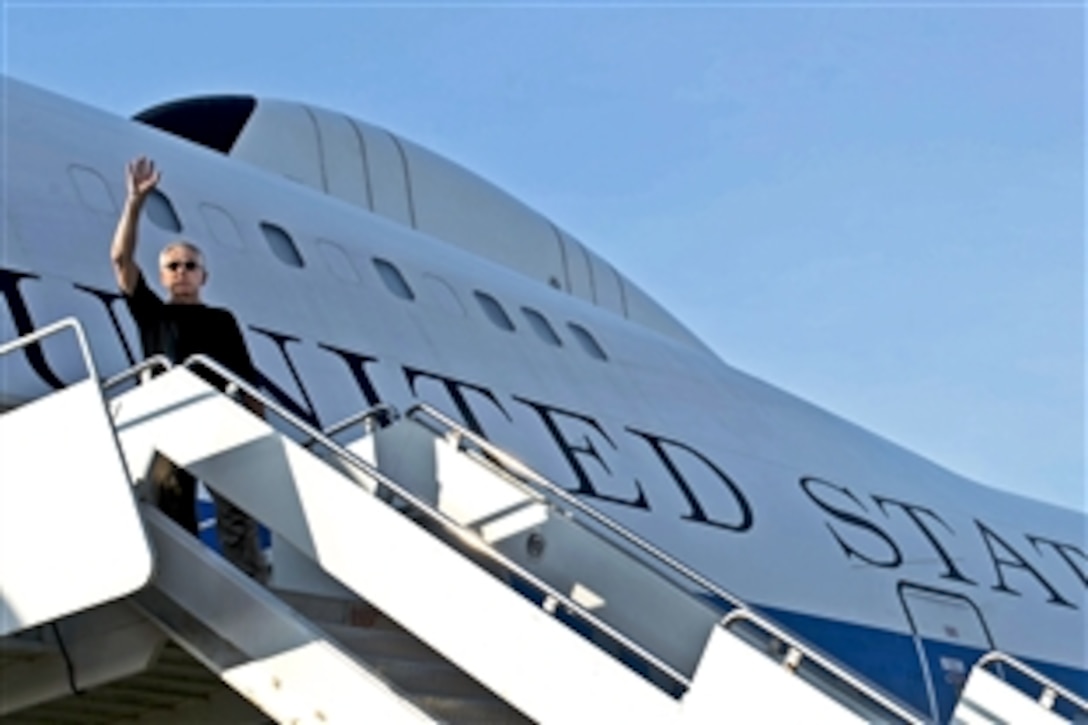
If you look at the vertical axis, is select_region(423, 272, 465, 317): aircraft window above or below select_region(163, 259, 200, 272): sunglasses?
above

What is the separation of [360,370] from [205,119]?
9638mm

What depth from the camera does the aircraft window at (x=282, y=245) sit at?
1077 centimetres

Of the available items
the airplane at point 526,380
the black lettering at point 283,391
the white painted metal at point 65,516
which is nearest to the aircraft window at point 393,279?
the airplane at point 526,380

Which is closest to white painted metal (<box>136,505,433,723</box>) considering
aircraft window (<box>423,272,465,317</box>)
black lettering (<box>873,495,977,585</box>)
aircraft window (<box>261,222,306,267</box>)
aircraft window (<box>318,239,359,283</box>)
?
aircraft window (<box>261,222,306,267</box>)

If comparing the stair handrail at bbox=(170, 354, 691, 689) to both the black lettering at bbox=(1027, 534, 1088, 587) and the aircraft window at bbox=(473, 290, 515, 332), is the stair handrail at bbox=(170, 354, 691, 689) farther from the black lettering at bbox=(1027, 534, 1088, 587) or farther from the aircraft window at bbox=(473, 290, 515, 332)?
the black lettering at bbox=(1027, 534, 1088, 587)

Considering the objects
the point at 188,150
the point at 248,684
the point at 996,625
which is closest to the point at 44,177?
the point at 188,150

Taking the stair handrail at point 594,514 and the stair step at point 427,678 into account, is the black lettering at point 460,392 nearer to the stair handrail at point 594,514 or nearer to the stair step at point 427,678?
the stair handrail at point 594,514

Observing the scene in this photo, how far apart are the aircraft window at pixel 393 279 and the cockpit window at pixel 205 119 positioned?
6628 mm

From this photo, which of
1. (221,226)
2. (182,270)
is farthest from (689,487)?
(182,270)

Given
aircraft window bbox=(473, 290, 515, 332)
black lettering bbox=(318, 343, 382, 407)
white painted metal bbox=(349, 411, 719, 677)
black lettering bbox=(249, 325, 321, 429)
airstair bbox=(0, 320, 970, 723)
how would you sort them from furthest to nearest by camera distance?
1. aircraft window bbox=(473, 290, 515, 332)
2. black lettering bbox=(318, 343, 382, 407)
3. black lettering bbox=(249, 325, 321, 429)
4. white painted metal bbox=(349, 411, 719, 677)
5. airstair bbox=(0, 320, 970, 723)

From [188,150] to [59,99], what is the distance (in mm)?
1180

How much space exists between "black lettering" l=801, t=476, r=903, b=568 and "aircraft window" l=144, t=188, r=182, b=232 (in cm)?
621

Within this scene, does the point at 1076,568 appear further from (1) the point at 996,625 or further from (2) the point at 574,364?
(2) the point at 574,364

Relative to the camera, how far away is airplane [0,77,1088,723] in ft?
30.9
